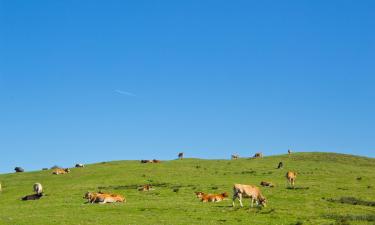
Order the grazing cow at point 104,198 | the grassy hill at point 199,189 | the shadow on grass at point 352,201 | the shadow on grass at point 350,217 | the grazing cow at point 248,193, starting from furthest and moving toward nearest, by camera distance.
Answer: the shadow on grass at point 352,201
the grazing cow at point 104,198
the grazing cow at point 248,193
the grassy hill at point 199,189
the shadow on grass at point 350,217

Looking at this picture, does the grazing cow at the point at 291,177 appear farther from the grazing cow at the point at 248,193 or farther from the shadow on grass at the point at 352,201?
the grazing cow at the point at 248,193

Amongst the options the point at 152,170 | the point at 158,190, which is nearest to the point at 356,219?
the point at 158,190

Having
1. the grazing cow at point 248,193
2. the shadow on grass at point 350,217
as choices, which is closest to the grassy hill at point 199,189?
the shadow on grass at point 350,217

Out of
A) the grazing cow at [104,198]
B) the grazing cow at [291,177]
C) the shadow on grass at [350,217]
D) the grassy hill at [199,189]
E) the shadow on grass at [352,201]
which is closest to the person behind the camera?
the shadow on grass at [350,217]

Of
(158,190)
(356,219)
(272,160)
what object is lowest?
(356,219)

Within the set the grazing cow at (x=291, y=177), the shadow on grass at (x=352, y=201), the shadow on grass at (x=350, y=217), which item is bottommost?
the shadow on grass at (x=350, y=217)

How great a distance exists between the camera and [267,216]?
34.3m

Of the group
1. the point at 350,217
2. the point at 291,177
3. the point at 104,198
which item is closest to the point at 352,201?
the point at 350,217

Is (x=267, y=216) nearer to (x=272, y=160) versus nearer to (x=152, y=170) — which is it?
(x=152, y=170)

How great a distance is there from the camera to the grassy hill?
33906mm

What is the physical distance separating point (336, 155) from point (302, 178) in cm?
2675

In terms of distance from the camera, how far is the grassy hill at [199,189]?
3391 cm

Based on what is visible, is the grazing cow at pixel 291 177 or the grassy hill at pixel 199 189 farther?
the grazing cow at pixel 291 177

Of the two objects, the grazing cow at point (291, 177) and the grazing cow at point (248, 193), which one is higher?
the grazing cow at point (291, 177)
